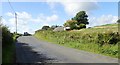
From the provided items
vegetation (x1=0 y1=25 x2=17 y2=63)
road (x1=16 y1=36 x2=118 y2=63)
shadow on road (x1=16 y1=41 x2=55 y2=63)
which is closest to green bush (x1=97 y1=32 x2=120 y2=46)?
road (x1=16 y1=36 x2=118 y2=63)

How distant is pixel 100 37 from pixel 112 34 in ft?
4.43

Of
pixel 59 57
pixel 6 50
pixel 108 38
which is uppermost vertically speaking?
pixel 108 38

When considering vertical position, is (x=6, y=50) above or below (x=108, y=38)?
below

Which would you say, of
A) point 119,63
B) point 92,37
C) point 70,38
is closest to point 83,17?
point 70,38

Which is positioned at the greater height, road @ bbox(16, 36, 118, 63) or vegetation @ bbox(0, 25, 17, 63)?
vegetation @ bbox(0, 25, 17, 63)

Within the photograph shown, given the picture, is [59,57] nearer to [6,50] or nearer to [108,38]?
[6,50]

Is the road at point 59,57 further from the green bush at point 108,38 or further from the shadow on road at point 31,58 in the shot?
the green bush at point 108,38

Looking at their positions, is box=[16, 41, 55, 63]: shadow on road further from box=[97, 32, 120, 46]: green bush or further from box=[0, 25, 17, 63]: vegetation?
box=[97, 32, 120, 46]: green bush

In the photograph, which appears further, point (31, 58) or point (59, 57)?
point (59, 57)

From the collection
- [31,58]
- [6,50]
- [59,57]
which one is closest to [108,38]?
[59,57]

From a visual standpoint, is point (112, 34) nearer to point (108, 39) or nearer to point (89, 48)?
point (108, 39)

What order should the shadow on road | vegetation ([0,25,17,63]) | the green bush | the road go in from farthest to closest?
the green bush
the road
the shadow on road
vegetation ([0,25,17,63])

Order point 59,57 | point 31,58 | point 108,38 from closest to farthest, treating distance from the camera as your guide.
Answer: point 31,58
point 59,57
point 108,38

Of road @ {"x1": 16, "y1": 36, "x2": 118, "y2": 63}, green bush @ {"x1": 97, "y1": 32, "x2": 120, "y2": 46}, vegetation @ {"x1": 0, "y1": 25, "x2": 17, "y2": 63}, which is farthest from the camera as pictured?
green bush @ {"x1": 97, "y1": 32, "x2": 120, "y2": 46}
